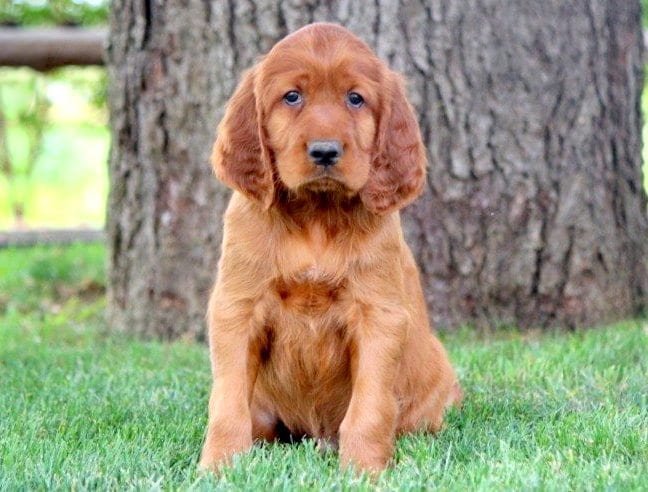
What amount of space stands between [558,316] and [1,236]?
19.2 ft

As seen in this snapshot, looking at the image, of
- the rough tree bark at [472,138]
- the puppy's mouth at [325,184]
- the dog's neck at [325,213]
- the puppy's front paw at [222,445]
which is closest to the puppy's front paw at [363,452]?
the puppy's front paw at [222,445]

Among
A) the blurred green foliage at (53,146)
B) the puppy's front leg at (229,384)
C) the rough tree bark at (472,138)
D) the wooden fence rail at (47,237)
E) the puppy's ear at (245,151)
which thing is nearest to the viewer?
the puppy's front leg at (229,384)

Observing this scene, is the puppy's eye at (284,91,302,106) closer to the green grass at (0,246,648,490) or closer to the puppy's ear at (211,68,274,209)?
the puppy's ear at (211,68,274,209)

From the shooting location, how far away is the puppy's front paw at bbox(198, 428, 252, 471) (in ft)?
11.4

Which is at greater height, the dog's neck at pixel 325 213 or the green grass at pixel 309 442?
the dog's neck at pixel 325 213

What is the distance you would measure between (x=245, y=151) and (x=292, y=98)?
0.89ft

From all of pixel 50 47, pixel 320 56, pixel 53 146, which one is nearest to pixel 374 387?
pixel 320 56

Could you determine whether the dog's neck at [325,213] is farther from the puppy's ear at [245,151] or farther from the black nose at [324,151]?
the black nose at [324,151]

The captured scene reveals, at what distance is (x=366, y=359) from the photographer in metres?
→ 3.62

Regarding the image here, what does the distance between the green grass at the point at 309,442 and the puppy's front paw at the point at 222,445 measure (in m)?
0.05

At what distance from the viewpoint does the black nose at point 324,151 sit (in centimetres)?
341

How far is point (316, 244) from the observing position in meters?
3.65

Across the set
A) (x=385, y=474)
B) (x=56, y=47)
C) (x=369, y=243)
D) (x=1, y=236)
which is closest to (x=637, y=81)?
(x=369, y=243)

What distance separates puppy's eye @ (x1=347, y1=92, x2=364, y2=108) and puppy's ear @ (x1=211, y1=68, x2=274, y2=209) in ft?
1.06
